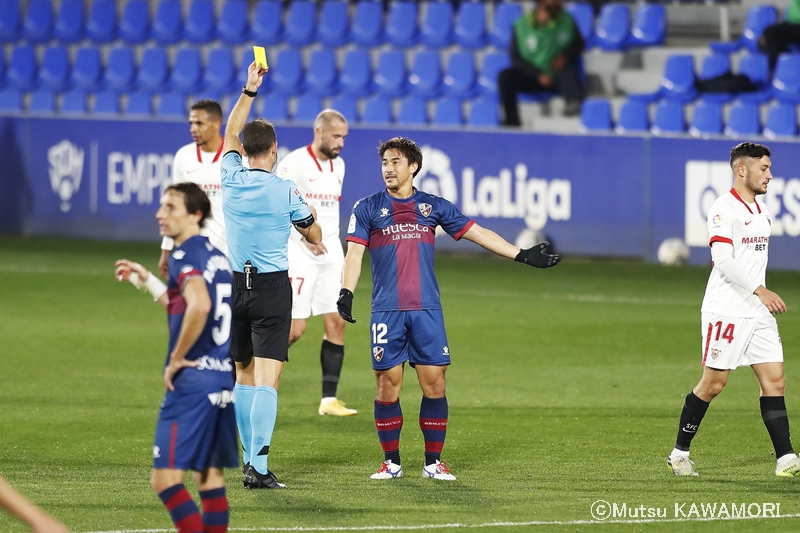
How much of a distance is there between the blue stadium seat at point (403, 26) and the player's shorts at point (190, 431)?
1695 centimetres

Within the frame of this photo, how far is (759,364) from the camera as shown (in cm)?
774

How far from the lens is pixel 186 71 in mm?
22938

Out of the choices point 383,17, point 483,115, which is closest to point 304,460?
point 483,115

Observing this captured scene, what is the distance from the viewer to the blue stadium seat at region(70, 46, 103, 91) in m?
23.5

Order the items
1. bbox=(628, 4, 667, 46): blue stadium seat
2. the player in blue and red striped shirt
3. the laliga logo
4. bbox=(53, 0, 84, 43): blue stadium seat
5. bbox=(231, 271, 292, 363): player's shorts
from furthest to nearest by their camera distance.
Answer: bbox=(53, 0, 84, 43): blue stadium seat < bbox=(628, 4, 667, 46): blue stadium seat < the laliga logo < the player in blue and red striped shirt < bbox=(231, 271, 292, 363): player's shorts

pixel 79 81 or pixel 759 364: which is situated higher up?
pixel 79 81

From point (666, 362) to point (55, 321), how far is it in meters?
6.19

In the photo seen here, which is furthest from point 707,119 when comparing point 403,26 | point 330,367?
point 330,367

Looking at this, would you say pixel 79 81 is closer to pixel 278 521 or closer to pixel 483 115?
pixel 483 115

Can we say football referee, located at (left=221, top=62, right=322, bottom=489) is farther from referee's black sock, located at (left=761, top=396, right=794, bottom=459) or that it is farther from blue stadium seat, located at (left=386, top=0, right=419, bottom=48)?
blue stadium seat, located at (left=386, top=0, right=419, bottom=48)

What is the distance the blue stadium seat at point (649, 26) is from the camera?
2061 cm

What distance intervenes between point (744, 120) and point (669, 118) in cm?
111

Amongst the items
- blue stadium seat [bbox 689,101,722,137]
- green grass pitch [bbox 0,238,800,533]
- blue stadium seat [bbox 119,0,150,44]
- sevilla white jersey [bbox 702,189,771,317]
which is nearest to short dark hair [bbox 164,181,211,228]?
green grass pitch [bbox 0,238,800,533]

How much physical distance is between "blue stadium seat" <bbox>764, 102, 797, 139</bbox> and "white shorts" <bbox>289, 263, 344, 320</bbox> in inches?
387
